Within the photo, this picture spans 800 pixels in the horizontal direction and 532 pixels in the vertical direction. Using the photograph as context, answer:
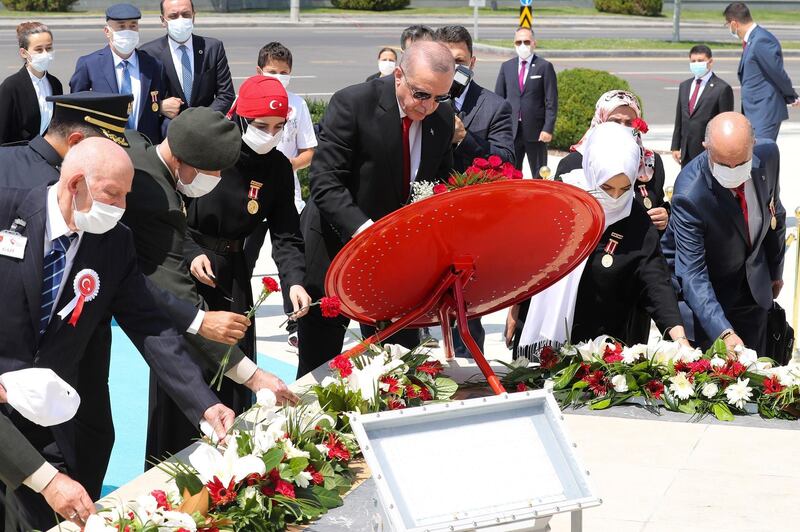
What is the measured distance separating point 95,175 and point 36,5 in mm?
32463

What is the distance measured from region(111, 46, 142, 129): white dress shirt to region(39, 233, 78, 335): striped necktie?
488 centimetres

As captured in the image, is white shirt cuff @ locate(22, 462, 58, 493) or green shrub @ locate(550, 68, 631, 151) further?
green shrub @ locate(550, 68, 631, 151)

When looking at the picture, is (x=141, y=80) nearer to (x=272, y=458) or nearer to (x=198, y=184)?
(x=198, y=184)

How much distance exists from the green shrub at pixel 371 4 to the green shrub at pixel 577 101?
21.2 m

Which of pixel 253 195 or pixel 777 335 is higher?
pixel 253 195

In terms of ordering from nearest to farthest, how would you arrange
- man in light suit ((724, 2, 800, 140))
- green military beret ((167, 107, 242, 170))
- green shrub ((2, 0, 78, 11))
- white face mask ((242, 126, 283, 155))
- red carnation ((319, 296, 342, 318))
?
1. red carnation ((319, 296, 342, 318))
2. green military beret ((167, 107, 242, 170))
3. white face mask ((242, 126, 283, 155))
4. man in light suit ((724, 2, 800, 140))
5. green shrub ((2, 0, 78, 11))

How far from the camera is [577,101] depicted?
16312 millimetres

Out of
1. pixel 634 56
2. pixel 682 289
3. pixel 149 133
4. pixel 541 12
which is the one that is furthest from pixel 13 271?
pixel 541 12

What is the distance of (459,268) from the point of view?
13.4 feet

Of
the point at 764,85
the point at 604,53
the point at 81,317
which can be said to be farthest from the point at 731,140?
the point at 604,53

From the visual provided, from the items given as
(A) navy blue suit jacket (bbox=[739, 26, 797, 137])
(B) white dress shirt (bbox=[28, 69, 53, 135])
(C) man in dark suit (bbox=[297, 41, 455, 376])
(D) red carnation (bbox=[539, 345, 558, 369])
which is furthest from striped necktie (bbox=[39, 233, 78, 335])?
(A) navy blue suit jacket (bbox=[739, 26, 797, 137])

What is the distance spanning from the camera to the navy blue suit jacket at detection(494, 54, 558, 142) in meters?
12.5

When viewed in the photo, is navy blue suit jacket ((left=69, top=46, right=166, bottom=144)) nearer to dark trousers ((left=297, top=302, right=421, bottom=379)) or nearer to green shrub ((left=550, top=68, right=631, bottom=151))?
dark trousers ((left=297, top=302, right=421, bottom=379))

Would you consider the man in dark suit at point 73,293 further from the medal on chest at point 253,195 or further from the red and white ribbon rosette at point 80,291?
the medal on chest at point 253,195
